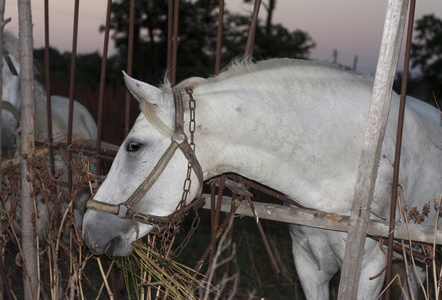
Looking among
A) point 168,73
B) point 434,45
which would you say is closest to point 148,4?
point 434,45

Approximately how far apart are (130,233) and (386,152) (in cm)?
128

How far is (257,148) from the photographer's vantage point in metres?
2.32

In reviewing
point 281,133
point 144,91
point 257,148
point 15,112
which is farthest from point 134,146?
point 15,112

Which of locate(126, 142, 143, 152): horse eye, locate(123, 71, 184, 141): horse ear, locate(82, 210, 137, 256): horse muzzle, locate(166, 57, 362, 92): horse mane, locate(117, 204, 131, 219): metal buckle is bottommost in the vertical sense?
locate(82, 210, 137, 256): horse muzzle

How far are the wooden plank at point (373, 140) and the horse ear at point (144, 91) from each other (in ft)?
3.04

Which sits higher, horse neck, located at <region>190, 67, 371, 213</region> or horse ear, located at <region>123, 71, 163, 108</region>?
horse ear, located at <region>123, 71, 163, 108</region>

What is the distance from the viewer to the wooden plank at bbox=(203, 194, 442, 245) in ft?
6.56

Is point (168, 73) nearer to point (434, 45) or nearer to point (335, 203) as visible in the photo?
point (335, 203)

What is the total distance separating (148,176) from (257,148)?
1.74 feet

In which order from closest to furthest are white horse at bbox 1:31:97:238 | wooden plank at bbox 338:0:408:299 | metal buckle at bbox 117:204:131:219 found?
wooden plank at bbox 338:0:408:299, metal buckle at bbox 117:204:131:219, white horse at bbox 1:31:97:238

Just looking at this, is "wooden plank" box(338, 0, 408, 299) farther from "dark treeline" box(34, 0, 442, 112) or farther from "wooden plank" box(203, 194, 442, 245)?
"dark treeline" box(34, 0, 442, 112)

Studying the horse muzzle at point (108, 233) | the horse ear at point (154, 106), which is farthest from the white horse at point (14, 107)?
the horse ear at point (154, 106)

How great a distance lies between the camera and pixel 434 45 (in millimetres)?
15289

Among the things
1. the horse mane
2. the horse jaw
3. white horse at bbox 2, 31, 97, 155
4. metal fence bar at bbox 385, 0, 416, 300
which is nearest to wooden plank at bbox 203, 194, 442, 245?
metal fence bar at bbox 385, 0, 416, 300
